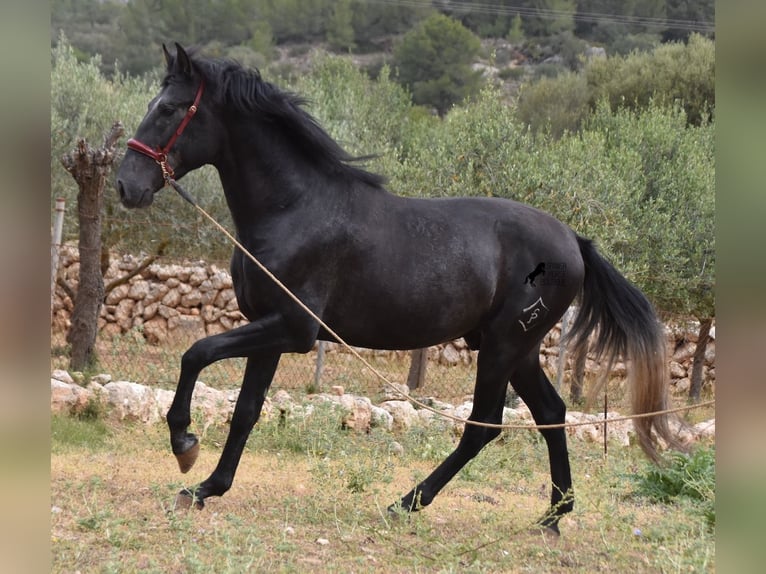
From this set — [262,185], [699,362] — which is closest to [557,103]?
[699,362]

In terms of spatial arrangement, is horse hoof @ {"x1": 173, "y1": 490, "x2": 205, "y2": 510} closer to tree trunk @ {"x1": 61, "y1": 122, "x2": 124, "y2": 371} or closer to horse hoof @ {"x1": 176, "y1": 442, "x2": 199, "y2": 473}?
horse hoof @ {"x1": 176, "y1": 442, "x2": 199, "y2": 473}

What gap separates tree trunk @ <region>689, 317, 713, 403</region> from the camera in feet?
49.2

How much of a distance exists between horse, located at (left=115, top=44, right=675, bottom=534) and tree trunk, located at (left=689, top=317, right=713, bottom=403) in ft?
32.4

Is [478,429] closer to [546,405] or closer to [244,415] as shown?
[546,405]

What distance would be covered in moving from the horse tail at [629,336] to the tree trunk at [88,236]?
5.55 m

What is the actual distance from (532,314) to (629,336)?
0.78 m

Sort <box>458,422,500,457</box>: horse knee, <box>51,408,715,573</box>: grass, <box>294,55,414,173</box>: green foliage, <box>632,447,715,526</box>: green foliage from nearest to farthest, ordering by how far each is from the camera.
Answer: <box>51,408,715,573</box>: grass, <box>458,422,500,457</box>: horse knee, <box>632,447,715,526</box>: green foliage, <box>294,55,414,173</box>: green foliage

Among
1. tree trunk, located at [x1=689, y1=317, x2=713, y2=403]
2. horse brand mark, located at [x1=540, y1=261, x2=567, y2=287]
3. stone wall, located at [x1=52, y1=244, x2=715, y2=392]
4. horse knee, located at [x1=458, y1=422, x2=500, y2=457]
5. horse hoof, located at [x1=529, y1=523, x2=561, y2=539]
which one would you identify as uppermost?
horse brand mark, located at [x1=540, y1=261, x2=567, y2=287]

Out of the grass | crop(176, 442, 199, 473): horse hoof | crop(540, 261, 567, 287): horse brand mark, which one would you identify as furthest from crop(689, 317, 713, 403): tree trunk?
crop(176, 442, 199, 473): horse hoof

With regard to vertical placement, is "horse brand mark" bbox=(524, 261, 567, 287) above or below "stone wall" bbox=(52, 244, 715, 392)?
above

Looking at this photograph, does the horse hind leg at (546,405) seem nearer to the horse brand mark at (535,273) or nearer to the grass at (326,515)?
the grass at (326,515)
